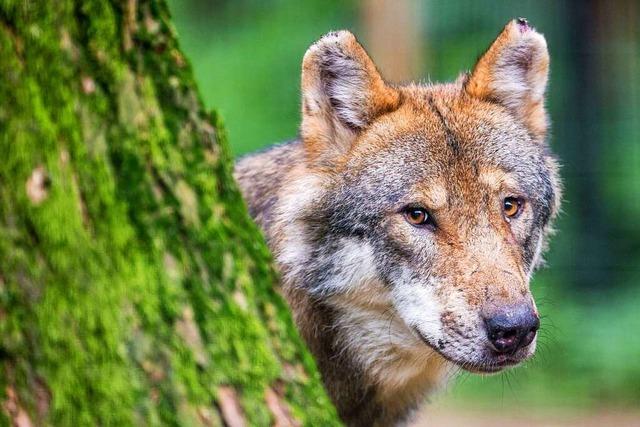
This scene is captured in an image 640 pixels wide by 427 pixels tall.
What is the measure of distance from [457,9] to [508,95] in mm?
5444

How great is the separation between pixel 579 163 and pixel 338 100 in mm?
5774

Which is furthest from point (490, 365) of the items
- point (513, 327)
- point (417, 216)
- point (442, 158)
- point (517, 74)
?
point (517, 74)

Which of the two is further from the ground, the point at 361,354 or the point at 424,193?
the point at 424,193

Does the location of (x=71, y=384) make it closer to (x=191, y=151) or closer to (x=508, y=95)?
(x=191, y=151)

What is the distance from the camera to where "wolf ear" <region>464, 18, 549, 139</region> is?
15.7 ft

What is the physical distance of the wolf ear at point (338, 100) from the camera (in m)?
4.55

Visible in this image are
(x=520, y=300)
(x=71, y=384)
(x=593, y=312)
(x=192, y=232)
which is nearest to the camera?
(x=71, y=384)

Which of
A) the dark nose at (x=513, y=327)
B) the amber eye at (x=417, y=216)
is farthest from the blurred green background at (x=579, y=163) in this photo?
the dark nose at (x=513, y=327)

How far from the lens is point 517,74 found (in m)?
4.89

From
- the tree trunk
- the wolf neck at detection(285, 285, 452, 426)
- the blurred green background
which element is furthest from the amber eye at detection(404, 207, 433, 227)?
the blurred green background

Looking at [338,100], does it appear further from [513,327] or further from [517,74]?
[513,327]

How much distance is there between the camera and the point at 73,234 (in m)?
2.33

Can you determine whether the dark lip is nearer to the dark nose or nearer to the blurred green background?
the dark nose

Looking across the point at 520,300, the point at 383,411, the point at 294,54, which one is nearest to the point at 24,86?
the point at 520,300
